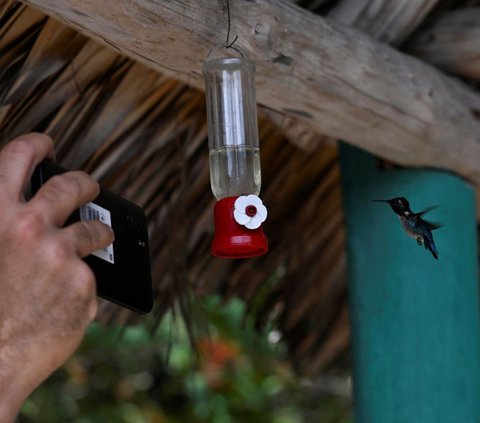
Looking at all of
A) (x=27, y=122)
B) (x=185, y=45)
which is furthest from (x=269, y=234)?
(x=185, y=45)

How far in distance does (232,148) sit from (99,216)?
208mm

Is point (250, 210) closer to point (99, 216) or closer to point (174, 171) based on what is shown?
point (99, 216)

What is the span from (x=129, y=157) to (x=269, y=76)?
1.73 feet

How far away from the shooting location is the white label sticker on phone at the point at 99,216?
1813 millimetres

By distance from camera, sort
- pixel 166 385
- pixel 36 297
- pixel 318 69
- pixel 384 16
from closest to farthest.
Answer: pixel 36 297 → pixel 318 69 → pixel 384 16 → pixel 166 385

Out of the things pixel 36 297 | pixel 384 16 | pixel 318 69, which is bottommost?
pixel 36 297

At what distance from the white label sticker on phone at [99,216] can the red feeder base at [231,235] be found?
162 mm

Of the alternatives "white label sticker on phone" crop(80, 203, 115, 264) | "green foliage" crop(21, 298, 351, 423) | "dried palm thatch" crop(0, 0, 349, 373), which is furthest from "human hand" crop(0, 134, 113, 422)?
"green foliage" crop(21, 298, 351, 423)

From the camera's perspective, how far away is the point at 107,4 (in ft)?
5.98

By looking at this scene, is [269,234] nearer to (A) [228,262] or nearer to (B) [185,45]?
(A) [228,262]

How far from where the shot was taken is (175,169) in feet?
9.23

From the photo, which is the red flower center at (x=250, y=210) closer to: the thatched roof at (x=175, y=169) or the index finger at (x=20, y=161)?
the index finger at (x=20, y=161)

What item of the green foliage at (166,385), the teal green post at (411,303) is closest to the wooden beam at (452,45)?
the teal green post at (411,303)

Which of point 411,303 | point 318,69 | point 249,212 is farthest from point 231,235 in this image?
point 411,303
